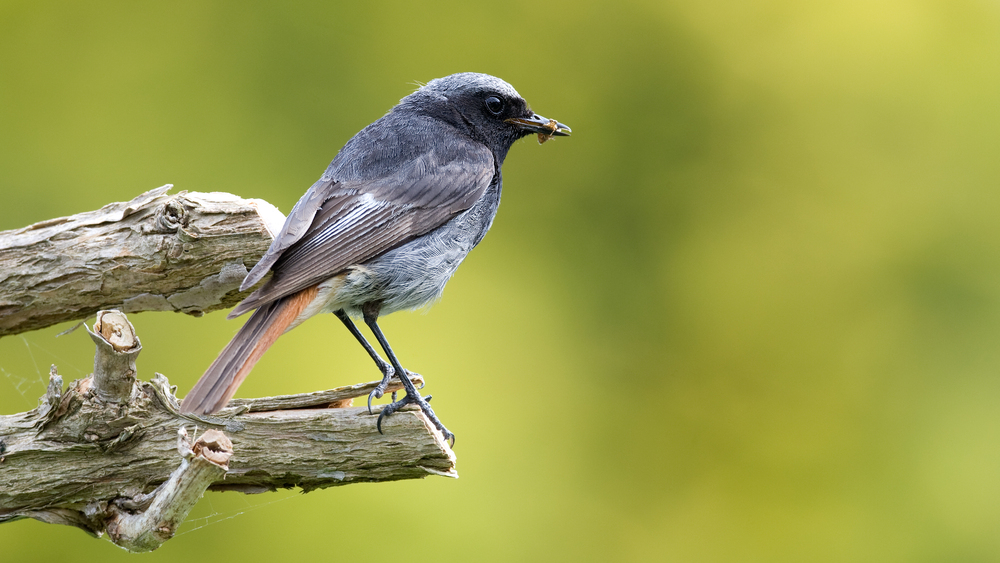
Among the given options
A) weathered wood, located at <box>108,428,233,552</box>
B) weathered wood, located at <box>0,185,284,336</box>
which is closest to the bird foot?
weathered wood, located at <box>108,428,233,552</box>

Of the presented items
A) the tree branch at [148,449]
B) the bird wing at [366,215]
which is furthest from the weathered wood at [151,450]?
the bird wing at [366,215]

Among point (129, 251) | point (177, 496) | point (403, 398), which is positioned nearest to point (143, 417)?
point (177, 496)

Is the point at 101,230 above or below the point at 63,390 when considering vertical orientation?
above

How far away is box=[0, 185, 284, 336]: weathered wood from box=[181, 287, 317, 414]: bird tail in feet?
1.85

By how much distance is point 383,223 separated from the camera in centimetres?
332

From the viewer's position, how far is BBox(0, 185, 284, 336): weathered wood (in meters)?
3.43

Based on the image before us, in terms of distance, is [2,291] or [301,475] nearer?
[301,475]

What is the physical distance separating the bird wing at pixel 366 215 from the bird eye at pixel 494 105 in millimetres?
309

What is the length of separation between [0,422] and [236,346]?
1016mm

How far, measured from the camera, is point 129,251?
345 centimetres

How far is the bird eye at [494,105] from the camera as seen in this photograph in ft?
13.0

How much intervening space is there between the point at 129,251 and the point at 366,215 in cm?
98

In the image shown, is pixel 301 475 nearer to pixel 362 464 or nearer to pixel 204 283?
pixel 362 464

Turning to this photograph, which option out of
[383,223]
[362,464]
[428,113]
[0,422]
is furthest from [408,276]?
[0,422]
